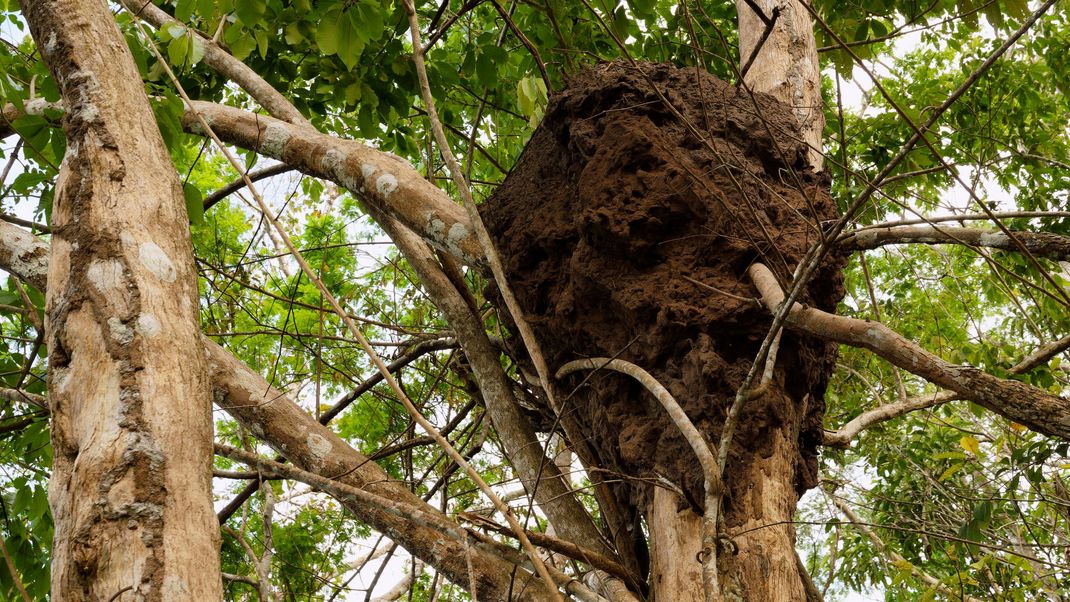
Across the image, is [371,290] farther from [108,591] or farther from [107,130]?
[108,591]

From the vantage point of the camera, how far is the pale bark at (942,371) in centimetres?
158

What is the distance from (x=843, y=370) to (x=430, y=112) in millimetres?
4575

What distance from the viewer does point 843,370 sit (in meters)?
6.20

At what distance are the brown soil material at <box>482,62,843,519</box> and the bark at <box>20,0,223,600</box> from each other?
1.29 meters

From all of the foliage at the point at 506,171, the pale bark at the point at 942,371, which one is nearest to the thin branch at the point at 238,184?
the foliage at the point at 506,171

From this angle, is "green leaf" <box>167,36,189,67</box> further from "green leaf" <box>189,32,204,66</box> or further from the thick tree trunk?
the thick tree trunk

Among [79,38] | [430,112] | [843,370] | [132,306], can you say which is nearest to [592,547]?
[430,112]

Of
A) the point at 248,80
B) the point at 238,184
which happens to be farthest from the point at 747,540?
the point at 248,80

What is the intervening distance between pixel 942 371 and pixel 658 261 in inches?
35.8

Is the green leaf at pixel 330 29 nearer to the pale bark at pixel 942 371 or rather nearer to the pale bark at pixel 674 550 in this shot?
the pale bark at pixel 942 371

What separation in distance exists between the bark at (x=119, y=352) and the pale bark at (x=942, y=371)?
56.7 inches

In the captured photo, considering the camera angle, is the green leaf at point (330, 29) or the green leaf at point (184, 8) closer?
the green leaf at point (184, 8)

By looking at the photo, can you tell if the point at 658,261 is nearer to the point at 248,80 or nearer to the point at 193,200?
the point at 193,200

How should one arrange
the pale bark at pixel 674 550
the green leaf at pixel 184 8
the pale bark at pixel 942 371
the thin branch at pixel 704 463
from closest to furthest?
the pale bark at pixel 942 371 < the thin branch at pixel 704 463 < the pale bark at pixel 674 550 < the green leaf at pixel 184 8
